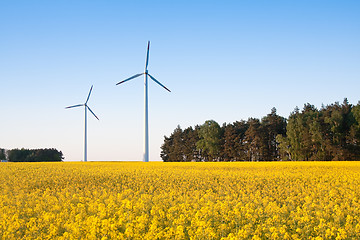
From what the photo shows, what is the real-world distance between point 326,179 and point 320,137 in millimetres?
62565

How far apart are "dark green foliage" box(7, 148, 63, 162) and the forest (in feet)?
155

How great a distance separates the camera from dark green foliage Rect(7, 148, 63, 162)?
14179 centimetres

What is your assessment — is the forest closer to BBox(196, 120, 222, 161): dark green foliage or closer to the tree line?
BBox(196, 120, 222, 161): dark green foliage

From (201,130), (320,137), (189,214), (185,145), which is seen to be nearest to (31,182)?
(189,214)

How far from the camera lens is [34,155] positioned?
145 m

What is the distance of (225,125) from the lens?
115312 millimetres

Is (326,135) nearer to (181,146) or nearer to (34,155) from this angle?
(181,146)

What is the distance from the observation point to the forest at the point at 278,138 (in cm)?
8288

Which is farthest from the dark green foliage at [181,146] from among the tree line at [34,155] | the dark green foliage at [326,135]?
the tree line at [34,155]

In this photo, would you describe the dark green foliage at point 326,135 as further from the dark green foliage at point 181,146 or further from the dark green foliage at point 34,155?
the dark green foliage at point 34,155

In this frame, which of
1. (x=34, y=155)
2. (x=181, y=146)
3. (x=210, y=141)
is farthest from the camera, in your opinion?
(x=34, y=155)

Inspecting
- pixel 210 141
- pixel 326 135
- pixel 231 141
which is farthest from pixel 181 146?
pixel 326 135

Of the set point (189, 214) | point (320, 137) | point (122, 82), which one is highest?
point (122, 82)

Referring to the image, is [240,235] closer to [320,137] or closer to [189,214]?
[189,214]
